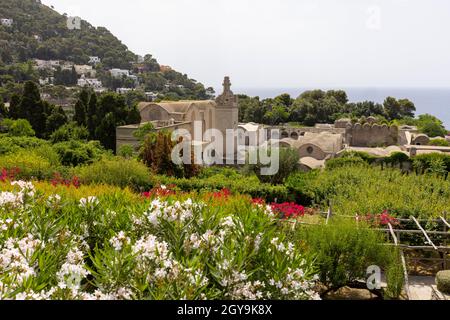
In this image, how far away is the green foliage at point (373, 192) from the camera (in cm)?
999

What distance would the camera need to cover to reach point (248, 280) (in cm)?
422

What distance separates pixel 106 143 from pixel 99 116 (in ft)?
8.00

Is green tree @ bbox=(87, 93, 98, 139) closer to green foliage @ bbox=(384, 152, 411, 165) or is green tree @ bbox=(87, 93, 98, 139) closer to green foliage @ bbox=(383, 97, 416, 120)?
green foliage @ bbox=(384, 152, 411, 165)

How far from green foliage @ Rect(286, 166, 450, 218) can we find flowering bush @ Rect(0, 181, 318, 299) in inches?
207

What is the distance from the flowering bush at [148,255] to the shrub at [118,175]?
21.3ft

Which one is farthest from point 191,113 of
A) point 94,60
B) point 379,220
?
point 94,60

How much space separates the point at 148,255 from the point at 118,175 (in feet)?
29.7

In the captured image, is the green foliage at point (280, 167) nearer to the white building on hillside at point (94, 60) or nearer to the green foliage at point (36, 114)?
the green foliage at point (36, 114)

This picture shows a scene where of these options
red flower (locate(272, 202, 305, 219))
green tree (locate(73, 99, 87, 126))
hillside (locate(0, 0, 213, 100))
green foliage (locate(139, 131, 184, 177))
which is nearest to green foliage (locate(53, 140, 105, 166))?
green foliage (locate(139, 131, 184, 177))

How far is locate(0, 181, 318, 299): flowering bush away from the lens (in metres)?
3.66

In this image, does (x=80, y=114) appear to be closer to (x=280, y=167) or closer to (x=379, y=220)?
(x=280, y=167)

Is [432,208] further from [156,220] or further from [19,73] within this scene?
[19,73]
